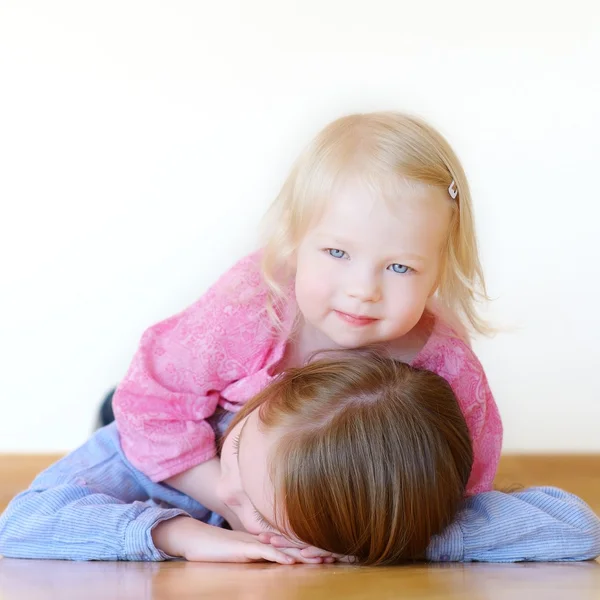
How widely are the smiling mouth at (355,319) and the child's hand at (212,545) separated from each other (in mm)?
312

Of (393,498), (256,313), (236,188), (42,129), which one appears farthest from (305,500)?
(42,129)

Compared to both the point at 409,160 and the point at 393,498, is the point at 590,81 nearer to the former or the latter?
the point at 409,160

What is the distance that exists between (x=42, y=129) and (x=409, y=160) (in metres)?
1.34

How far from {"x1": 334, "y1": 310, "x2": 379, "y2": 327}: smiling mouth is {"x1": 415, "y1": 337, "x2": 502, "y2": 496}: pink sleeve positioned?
167 mm

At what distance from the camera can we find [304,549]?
1.15 metres

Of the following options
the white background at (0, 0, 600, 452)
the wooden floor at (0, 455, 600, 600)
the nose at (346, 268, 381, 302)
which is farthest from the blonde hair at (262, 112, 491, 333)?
the white background at (0, 0, 600, 452)

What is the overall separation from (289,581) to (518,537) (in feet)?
1.21

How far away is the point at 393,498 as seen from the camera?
109cm

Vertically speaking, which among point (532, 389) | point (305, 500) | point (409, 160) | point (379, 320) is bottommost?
point (532, 389)

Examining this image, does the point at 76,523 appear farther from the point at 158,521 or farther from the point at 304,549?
the point at 304,549

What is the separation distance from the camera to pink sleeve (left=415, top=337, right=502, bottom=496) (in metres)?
1.44

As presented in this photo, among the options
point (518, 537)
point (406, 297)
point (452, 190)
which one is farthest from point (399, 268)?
point (518, 537)

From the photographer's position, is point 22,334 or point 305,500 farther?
point 22,334

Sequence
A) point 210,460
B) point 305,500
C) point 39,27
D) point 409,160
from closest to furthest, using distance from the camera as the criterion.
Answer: point 305,500 → point 409,160 → point 210,460 → point 39,27
